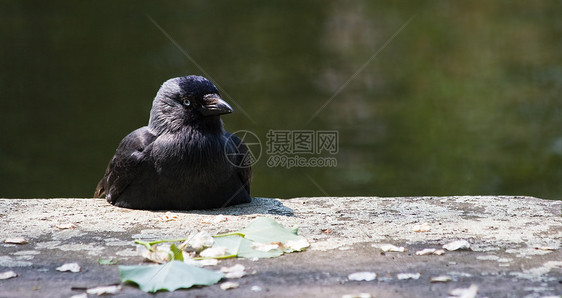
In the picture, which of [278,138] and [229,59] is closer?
[278,138]

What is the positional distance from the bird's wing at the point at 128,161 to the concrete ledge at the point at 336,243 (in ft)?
0.43

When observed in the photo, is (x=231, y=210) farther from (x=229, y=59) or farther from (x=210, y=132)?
(x=229, y=59)

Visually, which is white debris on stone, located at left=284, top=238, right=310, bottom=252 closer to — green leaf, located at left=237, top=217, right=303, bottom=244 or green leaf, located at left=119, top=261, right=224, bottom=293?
green leaf, located at left=237, top=217, right=303, bottom=244

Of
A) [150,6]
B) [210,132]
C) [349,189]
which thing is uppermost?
[150,6]

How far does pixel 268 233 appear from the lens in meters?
2.99

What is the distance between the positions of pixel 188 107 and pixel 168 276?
5.34 feet

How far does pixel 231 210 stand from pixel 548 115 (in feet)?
20.3

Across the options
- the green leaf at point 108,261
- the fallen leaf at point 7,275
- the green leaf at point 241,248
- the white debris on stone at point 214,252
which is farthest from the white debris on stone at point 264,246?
the fallen leaf at point 7,275

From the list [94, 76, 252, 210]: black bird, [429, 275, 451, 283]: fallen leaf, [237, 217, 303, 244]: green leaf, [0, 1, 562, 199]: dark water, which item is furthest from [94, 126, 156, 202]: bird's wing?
[0, 1, 562, 199]: dark water

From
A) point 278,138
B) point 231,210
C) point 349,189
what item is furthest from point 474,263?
point 349,189

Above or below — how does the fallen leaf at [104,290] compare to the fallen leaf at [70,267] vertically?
below

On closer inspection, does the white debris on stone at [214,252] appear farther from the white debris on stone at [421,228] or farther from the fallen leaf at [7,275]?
the white debris on stone at [421,228]

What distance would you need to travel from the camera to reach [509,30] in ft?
33.2

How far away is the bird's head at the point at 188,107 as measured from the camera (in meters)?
3.87
